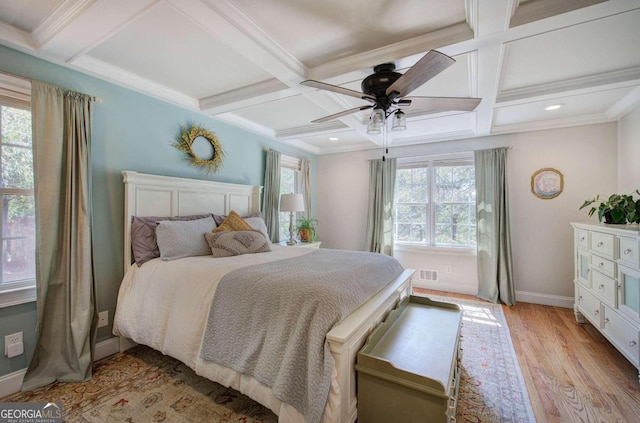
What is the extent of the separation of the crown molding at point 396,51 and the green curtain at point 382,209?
8.92ft

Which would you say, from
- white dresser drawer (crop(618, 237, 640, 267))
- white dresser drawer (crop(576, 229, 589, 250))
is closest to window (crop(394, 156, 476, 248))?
white dresser drawer (crop(576, 229, 589, 250))

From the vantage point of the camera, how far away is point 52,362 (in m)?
2.04

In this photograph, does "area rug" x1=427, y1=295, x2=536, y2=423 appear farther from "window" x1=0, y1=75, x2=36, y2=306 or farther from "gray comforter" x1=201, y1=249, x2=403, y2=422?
"window" x1=0, y1=75, x2=36, y2=306

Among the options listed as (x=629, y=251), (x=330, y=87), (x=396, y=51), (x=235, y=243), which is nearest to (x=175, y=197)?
(x=235, y=243)

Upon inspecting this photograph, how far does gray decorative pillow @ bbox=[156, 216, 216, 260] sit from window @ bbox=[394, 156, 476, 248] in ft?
10.7

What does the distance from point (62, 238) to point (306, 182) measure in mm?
3451

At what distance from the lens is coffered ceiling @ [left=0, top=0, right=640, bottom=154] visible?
5.37 feet

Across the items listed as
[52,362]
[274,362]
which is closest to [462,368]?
[274,362]

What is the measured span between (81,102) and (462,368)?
373 centimetres

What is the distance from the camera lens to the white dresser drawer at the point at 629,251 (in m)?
2.08

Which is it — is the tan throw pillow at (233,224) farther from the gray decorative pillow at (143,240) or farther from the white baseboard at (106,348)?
the white baseboard at (106,348)

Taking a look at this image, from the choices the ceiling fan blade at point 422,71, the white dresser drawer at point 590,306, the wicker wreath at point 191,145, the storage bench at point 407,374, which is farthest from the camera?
the wicker wreath at point 191,145

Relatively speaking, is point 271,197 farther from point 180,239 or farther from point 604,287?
point 604,287

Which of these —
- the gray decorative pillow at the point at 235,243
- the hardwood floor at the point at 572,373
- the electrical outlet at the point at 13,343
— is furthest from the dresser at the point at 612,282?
the electrical outlet at the point at 13,343
